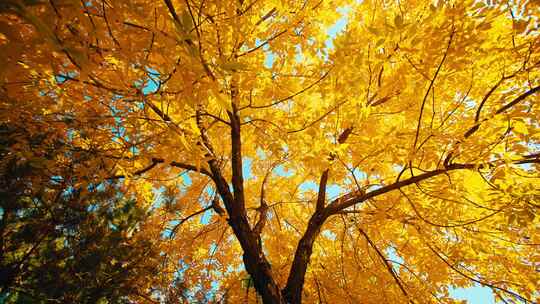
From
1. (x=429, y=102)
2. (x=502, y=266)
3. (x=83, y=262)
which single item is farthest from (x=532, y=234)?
(x=83, y=262)

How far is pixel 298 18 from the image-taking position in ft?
7.01

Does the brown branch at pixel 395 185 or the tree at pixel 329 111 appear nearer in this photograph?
the tree at pixel 329 111

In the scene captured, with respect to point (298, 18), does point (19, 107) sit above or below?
below

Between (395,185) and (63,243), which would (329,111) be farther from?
(63,243)

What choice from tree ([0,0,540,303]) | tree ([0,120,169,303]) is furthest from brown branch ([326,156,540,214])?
tree ([0,120,169,303])

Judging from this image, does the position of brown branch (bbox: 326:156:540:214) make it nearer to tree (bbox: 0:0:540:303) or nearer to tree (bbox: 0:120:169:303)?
tree (bbox: 0:0:540:303)

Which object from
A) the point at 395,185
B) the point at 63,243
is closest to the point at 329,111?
the point at 395,185

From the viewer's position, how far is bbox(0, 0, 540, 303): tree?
119 centimetres

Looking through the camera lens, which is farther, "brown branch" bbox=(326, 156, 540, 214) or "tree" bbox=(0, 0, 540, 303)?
"brown branch" bbox=(326, 156, 540, 214)

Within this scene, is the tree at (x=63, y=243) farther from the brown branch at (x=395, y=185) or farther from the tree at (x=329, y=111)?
the brown branch at (x=395, y=185)

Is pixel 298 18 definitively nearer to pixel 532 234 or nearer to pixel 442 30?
pixel 442 30

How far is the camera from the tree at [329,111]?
1.19m

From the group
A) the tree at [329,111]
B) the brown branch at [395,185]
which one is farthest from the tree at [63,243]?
the brown branch at [395,185]

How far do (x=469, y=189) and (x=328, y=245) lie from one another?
266 centimetres
